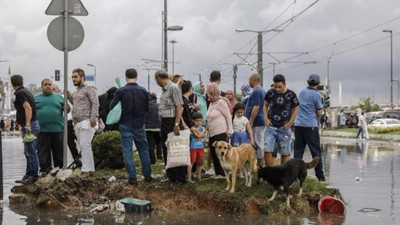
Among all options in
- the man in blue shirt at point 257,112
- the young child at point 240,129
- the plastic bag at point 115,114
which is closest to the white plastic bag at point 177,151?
the plastic bag at point 115,114

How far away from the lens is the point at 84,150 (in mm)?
10562

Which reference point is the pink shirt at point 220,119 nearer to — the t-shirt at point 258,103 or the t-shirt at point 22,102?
the t-shirt at point 258,103

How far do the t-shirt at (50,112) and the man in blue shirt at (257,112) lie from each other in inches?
133

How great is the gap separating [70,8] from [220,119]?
3049mm

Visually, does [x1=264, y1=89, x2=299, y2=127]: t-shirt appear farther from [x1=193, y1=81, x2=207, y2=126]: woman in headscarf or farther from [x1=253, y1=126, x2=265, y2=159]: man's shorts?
[x1=193, y1=81, x2=207, y2=126]: woman in headscarf

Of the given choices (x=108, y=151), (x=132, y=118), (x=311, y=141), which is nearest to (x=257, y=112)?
(x=311, y=141)

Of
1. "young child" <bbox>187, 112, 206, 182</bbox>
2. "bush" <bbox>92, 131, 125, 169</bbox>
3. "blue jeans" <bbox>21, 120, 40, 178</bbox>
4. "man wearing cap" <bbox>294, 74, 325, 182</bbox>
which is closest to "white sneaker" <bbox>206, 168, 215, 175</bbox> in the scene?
"young child" <bbox>187, 112, 206, 182</bbox>

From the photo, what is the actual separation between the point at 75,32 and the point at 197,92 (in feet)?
8.90

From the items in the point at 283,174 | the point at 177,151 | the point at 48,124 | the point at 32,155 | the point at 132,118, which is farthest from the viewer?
the point at 48,124

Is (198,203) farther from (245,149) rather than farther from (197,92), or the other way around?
(197,92)

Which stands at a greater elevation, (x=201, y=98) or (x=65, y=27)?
(x=65, y=27)

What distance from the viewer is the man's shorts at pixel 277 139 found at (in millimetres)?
10266

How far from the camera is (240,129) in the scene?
10469 millimetres

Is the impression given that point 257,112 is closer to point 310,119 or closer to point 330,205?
point 310,119
